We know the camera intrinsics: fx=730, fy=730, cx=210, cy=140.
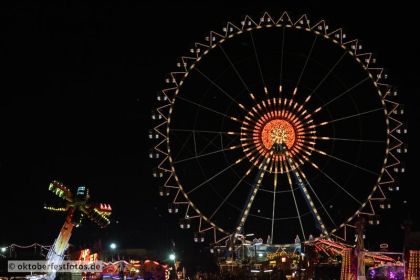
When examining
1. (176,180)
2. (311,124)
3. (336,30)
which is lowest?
(176,180)

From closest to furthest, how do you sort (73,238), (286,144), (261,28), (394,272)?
1. (394,272)
2. (286,144)
3. (261,28)
4. (73,238)

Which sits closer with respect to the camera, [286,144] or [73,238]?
[286,144]

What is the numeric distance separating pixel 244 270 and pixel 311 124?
7832mm

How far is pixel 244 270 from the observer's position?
35656 mm

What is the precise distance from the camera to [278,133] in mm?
34438

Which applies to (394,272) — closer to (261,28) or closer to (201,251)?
(261,28)

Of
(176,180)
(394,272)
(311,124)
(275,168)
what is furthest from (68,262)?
(394,272)

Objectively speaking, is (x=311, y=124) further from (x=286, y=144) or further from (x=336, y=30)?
(x=336, y=30)

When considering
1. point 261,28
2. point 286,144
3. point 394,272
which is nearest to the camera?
point 394,272

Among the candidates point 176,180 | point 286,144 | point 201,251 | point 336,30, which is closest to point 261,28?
point 336,30

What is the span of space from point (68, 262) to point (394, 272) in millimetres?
15800

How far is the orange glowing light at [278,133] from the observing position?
34.4 m

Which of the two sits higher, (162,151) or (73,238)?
(162,151)

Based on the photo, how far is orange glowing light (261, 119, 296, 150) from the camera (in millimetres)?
34375
